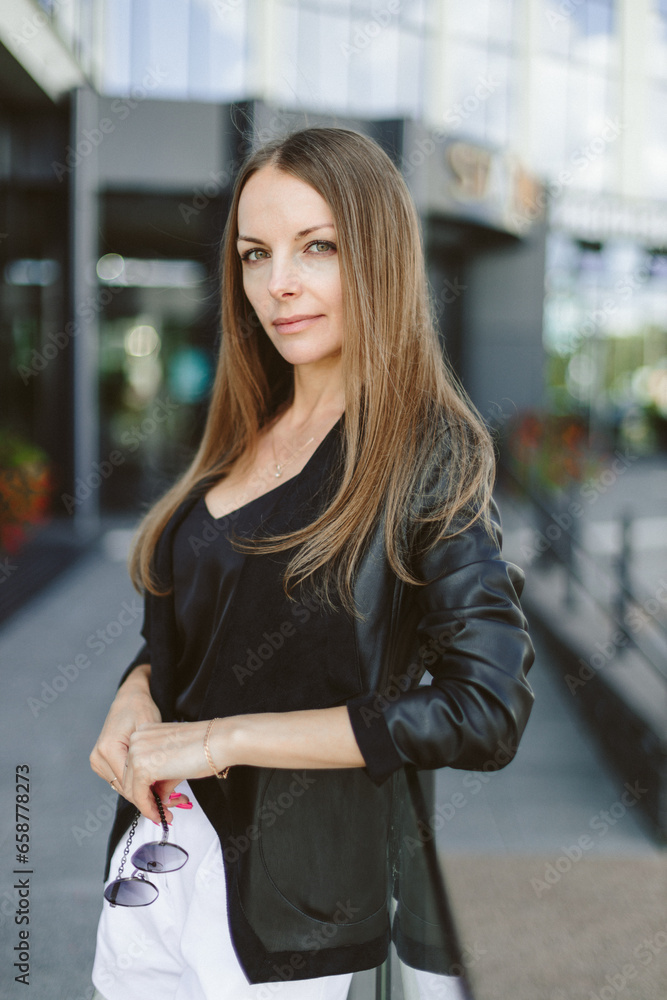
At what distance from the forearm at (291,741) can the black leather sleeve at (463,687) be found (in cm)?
2

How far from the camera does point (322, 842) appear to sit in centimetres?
136

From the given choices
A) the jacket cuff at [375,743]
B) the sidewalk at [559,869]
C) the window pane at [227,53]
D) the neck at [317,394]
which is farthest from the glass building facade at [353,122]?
the jacket cuff at [375,743]

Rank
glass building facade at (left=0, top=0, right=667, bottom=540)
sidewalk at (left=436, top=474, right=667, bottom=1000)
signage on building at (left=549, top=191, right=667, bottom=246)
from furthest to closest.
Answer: signage on building at (left=549, top=191, right=667, bottom=246) → glass building facade at (left=0, top=0, right=667, bottom=540) → sidewalk at (left=436, top=474, right=667, bottom=1000)

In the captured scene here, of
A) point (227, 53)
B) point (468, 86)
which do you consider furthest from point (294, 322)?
point (468, 86)

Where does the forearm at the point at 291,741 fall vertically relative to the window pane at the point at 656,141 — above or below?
below

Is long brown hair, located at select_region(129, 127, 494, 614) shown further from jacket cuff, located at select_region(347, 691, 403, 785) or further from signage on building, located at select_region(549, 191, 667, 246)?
signage on building, located at select_region(549, 191, 667, 246)

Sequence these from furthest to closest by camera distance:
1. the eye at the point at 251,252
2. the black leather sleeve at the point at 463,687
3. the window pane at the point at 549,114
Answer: the window pane at the point at 549,114
the eye at the point at 251,252
the black leather sleeve at the point at 463,687

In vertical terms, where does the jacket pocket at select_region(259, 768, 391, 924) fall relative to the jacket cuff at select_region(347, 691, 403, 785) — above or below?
below

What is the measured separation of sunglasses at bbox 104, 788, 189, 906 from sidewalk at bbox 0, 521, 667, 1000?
1.49 meters

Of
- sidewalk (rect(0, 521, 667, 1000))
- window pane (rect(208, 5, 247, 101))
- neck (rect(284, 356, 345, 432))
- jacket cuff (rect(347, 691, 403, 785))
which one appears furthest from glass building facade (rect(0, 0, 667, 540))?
jacket cuff (rect(347, 691, 403, 785))

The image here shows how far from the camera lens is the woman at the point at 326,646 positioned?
3.75 ft

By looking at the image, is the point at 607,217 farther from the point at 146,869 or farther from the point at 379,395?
the point at 146,869

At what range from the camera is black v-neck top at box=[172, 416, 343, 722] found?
1.41 metres

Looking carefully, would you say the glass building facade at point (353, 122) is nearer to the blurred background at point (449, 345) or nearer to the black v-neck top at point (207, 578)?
the blurred background at point (449, 345)
